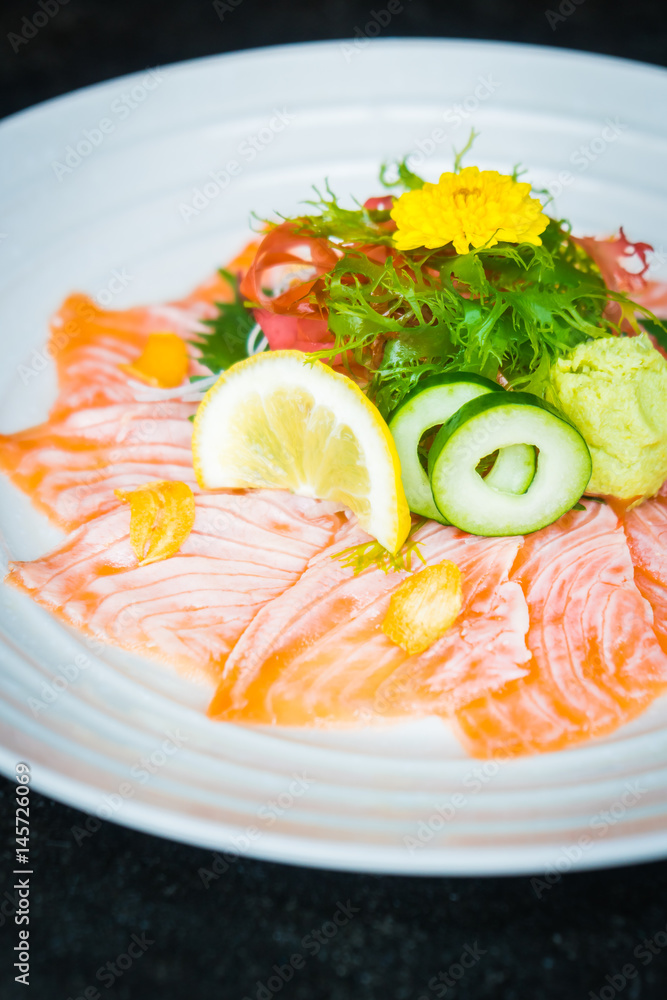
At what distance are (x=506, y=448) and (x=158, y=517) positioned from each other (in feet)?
2.98

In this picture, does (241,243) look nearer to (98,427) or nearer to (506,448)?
(98,427)

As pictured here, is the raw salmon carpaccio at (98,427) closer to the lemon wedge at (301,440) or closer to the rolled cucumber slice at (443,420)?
the lemon wedge at (301,440)

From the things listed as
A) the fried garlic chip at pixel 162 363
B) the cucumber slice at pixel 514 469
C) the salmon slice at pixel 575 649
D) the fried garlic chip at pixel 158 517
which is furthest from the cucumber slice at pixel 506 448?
the fried garlic chip at pixel 162 363

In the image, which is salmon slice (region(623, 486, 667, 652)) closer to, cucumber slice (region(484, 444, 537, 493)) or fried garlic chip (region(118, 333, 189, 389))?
cucumber slice (region(484, 444, 537, 493))

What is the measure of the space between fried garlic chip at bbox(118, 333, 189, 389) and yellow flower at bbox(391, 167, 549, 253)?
921 millimetres

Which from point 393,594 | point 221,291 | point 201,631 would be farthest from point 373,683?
point 221,291

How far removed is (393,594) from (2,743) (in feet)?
3.00

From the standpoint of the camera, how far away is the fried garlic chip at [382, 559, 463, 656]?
199 cm

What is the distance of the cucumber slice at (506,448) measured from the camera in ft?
6.61

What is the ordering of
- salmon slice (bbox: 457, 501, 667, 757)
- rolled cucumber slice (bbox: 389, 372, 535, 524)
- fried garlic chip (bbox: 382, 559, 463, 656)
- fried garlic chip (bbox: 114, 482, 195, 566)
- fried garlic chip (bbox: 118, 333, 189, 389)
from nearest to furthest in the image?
salmon slice (bbox: 457, 501, 667, 757)
fried garlic chip (bbox: 382, 559, 463, 656)
rolled cucumber slice (bbox: 389, 372, 535, 524)
fried garlic chip (bbox: 114, 482, 195, 566)
fried garlic chip (bbox: 118, 333, 189, 389)

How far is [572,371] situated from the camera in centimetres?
221

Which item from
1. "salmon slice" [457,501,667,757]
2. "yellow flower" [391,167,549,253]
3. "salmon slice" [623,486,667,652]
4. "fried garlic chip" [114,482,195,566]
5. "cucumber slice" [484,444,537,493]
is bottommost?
"salmon slice" [623,486,667,652]

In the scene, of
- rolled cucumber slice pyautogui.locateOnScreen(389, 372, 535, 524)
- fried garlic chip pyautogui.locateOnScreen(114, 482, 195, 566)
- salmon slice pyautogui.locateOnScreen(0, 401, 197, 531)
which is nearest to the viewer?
rolled cucumber slice pyautogui.locateOnScreen(389, 372, 535, 524)

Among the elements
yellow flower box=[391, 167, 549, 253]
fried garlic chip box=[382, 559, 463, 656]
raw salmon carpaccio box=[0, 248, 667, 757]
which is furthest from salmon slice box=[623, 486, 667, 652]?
yellow flower box=[391, 167, 549, 253]
